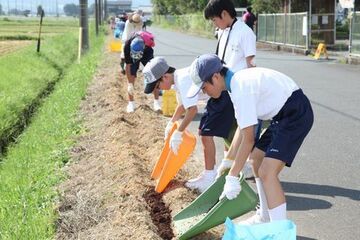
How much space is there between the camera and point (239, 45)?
5.40m

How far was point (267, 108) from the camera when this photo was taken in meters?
3.60

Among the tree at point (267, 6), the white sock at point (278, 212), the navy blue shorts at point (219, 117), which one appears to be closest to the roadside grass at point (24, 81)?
the navy blue shorts at point (219, 117)

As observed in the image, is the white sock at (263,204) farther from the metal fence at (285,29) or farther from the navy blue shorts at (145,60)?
the metal fence at (285,29)

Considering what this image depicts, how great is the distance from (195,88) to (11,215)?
1982 millimetres

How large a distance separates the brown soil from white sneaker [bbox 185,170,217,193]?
0.12 metres

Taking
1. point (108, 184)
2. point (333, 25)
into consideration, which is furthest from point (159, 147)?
point (333, 25)

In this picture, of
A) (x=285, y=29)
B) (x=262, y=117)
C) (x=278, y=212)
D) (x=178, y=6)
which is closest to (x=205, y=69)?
(x=262, y=117)

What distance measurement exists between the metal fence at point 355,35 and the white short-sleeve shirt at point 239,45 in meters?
12.8

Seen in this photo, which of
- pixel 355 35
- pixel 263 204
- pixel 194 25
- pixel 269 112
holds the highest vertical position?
pixel 194 25

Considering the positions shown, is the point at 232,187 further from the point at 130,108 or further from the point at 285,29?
the point at 285,29

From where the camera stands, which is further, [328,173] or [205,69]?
[328,173]

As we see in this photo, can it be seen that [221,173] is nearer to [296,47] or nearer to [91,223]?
[91,223]

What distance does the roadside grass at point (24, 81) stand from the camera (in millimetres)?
9030

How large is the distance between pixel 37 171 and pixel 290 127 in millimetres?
3155
